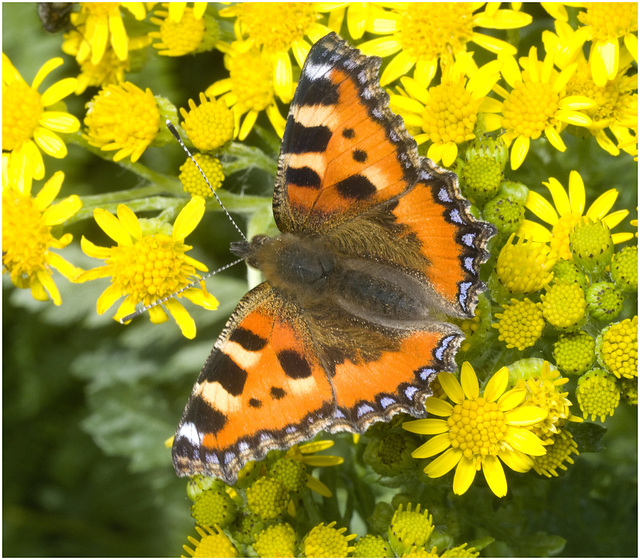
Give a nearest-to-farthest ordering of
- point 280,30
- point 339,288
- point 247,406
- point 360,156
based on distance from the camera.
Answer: point 247,406, point 360,156, point 339,288, point 280,30

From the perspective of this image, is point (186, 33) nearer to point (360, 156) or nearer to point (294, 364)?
point (360, 156)

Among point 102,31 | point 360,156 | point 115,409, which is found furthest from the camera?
point 115,409

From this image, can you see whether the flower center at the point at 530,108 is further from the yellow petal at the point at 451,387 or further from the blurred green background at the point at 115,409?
the yellow petal at the point at 451,387

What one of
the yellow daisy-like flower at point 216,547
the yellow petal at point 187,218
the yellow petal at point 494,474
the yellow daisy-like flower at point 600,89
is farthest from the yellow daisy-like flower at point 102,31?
the yellow petal at point 494,474

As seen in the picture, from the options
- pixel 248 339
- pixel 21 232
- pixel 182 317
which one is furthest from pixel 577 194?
pixel 21 232

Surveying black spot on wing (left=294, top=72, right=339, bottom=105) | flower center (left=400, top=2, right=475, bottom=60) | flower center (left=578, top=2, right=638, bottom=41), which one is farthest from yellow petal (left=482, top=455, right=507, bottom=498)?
flower center (left=578, top=2, right=638, bottom=41)

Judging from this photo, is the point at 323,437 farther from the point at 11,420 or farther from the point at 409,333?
the point at 11,420

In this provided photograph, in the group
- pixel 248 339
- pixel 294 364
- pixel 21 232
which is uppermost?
pixel 21 232

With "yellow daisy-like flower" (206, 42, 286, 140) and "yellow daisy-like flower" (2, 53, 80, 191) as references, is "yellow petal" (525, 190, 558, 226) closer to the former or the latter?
"yellow daisy-like flower" (206, 42, 286, 140)
